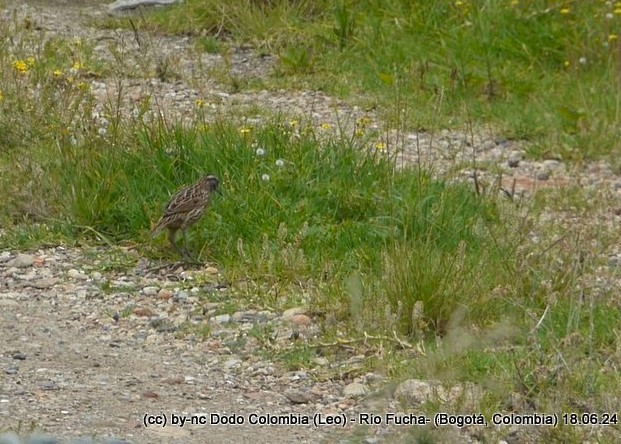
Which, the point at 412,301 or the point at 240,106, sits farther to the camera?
the point at 240,106

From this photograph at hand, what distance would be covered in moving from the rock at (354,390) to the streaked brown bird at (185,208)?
1540mm

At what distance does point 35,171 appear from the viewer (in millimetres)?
7543

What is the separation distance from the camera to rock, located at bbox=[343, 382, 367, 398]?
550cm

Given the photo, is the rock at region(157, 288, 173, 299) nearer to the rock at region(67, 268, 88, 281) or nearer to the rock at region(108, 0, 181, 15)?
the rock at region(67, 268, 88, 281)

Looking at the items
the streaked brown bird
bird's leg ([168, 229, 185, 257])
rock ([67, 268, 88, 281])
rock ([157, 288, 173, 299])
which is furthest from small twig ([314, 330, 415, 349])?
rock ([67, 268, 88, 281])

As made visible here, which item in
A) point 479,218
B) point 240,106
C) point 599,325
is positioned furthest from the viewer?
point 240,106

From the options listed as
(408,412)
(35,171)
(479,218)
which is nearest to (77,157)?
(35,171)

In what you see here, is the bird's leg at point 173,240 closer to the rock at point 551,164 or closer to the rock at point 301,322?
the rock at point 301,322

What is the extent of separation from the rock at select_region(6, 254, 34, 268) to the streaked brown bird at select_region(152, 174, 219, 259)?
0.69 m

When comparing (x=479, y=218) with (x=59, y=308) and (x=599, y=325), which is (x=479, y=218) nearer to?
(x=599, y=325)

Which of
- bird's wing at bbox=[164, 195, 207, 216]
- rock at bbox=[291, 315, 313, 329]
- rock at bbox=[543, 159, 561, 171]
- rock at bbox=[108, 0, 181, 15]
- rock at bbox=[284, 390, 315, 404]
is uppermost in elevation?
bird's wing at bbox=[164, 195, 207, 216]

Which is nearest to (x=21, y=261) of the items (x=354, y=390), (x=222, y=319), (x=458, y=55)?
(x=222, y=319)

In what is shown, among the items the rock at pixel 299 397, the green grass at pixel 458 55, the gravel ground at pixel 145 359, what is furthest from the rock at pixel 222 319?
the green grass at pixel 458 55

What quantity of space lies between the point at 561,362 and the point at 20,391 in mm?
2130
